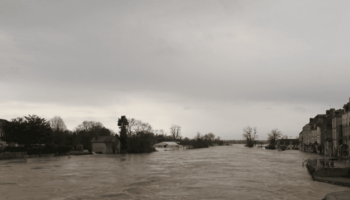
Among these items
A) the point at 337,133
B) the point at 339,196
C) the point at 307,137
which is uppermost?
the point at 337,133

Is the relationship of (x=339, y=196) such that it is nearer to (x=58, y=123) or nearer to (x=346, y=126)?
(x=346, y=126)

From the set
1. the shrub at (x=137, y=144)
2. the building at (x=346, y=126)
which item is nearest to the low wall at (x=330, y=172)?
the building at (x=346, y=126)

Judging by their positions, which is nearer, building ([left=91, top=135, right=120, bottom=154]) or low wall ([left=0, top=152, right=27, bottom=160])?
low wall ([left=0, top=152, right=27, bottom=160])

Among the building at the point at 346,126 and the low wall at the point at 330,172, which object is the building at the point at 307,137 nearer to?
the building at the point at 346,126

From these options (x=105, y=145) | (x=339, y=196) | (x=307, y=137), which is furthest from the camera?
(x=307, y=137)

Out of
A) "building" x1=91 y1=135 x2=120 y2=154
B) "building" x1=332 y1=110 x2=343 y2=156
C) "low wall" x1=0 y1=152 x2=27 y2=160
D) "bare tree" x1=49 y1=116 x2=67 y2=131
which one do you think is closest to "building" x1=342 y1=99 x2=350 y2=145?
"building" x1=332 y1=110 x2=343 y2=156

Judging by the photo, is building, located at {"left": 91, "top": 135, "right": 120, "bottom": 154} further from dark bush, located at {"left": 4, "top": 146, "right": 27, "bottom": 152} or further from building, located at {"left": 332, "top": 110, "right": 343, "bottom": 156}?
building, located at {"left": 332, "top": 110, "right": 343, "bottom": 156}

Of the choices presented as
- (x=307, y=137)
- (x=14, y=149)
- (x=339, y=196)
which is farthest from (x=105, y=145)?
(x=339, y=196)

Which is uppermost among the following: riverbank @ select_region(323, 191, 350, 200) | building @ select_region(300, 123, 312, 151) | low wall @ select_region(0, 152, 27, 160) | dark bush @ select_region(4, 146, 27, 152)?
building @ select_region(300, 123, 312, 151)

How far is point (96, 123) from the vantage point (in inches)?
7018

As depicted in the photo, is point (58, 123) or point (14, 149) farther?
point (58, 123)

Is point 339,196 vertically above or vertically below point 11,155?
above

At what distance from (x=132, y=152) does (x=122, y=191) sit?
251 ft

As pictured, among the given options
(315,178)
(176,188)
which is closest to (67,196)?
(176,188)
